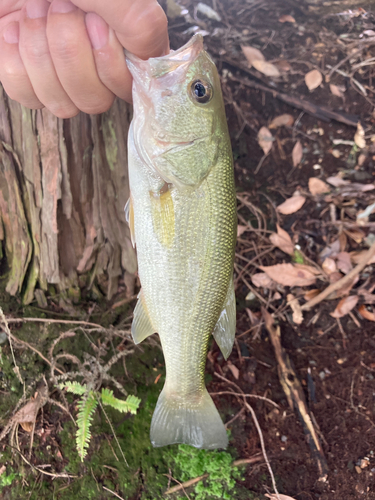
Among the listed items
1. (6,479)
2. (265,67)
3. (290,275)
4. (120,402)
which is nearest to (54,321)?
(120,402)

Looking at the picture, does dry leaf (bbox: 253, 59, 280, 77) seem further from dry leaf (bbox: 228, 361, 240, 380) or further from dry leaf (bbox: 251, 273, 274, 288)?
dry leaf (bbox: 228, 361, 240, 380)

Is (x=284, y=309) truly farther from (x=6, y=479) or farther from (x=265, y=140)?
(x=6, y=479)

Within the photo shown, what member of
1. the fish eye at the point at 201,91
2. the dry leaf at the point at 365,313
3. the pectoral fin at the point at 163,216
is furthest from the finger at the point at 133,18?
the dry leaf at the point at 365,313

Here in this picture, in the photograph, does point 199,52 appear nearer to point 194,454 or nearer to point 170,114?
point 170,114

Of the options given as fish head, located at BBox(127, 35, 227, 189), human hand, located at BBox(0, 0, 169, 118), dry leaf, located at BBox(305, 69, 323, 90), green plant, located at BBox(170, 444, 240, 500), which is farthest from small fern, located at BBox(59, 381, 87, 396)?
dry leaf, located at BBox(305, 69, 323, 90)

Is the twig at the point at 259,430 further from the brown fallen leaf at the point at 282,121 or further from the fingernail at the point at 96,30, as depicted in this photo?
the brown fallen leaf at the point at 282,121

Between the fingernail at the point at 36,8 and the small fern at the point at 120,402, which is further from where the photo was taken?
the small fern at the point at 120,402
